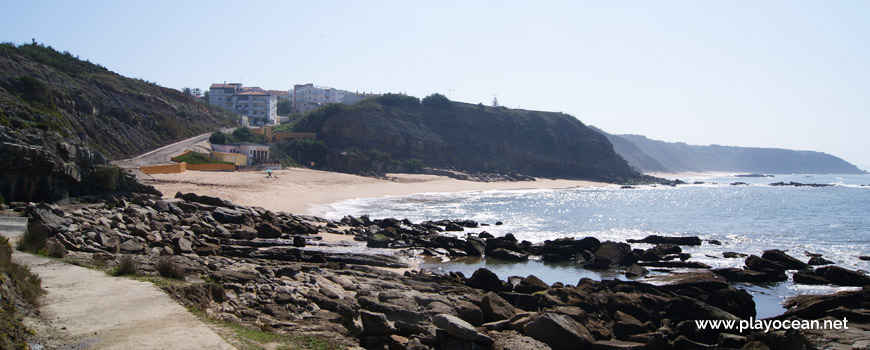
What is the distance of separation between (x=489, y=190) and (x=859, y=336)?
5906 centimetres

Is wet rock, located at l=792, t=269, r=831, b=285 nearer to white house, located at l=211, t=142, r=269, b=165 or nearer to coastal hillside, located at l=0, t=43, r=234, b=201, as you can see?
coastal hillside, located at l=0, t=43, r=234, b=201

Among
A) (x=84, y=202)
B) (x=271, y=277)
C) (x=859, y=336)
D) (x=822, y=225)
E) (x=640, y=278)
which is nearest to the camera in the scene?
(x=859, y=336)

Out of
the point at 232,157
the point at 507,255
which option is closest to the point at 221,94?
the point at 232,157

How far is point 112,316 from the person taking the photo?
8.69 m

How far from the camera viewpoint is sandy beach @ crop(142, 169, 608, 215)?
36.1m

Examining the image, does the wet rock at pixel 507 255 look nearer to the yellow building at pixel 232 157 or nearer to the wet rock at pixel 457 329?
the wet rock at pixel 457 329

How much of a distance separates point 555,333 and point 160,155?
163ft

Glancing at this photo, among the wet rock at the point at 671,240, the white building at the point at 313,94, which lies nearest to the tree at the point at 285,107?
the white building at the point at 313,94

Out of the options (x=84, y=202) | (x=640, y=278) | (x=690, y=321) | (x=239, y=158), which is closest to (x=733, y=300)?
(x=690, y=321)

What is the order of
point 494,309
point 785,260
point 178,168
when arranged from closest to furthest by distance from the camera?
point 494,309 → point 785,260 → point 178,168

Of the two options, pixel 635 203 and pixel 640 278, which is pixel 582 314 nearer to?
pixel 640 278

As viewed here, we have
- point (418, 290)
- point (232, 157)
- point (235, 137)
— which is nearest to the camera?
point (418, 290)

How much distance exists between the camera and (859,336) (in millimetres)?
10148

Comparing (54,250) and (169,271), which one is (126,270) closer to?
(169,271)
